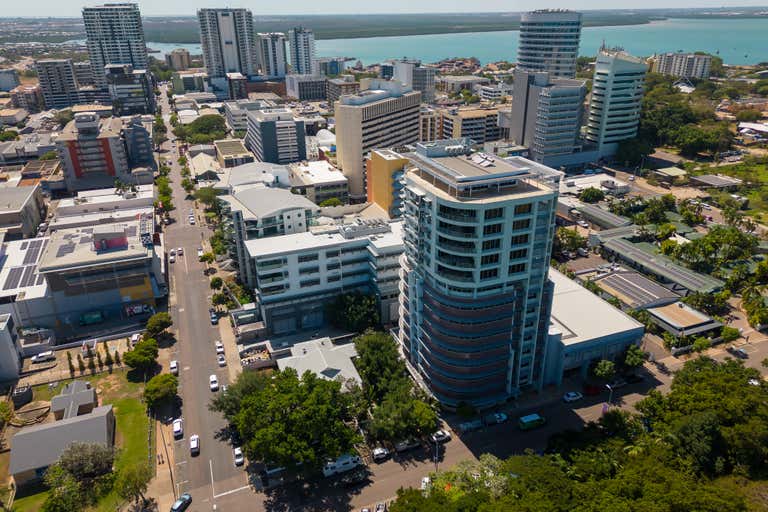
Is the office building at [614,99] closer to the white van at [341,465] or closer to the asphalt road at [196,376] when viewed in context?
the asphalt road at [196,376]

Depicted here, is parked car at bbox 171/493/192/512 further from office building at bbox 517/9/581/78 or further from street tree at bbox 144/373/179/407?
office building at bbox 517/9/581/78

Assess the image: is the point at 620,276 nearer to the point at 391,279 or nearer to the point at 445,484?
the point at 391,279

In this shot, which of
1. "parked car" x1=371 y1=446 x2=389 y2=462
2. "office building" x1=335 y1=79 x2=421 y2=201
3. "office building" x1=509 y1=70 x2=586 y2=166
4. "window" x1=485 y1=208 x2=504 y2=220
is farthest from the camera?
"office building" x1=509 y1=70 x2=586 y2=166

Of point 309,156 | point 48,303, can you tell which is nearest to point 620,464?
point 48,303

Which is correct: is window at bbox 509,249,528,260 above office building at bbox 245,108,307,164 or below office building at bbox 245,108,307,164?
above

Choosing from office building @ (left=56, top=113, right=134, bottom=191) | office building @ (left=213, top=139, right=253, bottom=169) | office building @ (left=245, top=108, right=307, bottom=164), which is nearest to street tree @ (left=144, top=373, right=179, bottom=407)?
office building @ (left=213, top=139, right=253, bottom=169)
